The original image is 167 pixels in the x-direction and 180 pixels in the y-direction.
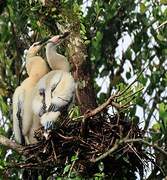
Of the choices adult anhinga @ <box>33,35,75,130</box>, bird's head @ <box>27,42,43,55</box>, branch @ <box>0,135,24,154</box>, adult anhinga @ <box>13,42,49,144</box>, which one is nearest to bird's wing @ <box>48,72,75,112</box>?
adult anhinga @ <box>33,35,75,130</box>

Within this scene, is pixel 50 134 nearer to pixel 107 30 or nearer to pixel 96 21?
pixel 96 21

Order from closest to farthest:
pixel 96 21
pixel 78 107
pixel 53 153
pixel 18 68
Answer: pixel 53 153 → pixel 78 107 → pixel 96 21 → pixel 18 68

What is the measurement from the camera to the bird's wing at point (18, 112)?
8594 millimetres

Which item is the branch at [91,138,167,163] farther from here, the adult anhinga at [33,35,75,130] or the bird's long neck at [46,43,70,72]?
the bird's long neck at [46,43,70,72]

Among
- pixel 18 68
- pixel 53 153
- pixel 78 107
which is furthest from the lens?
pixel 18 68

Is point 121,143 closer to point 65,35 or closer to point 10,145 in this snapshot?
point 10,145

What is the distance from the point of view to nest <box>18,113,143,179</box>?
24.9ft

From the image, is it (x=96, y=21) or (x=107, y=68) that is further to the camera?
(x=107, y=68)

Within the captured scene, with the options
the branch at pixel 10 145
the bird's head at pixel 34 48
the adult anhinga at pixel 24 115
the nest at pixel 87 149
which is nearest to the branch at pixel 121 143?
the nest at pixel 87 149

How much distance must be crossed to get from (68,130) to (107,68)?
326cm

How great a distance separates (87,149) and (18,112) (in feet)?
4.04

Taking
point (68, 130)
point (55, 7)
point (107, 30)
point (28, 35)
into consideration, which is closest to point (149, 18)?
point (107, 30)

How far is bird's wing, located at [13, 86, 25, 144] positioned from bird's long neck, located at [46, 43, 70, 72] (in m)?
0.41

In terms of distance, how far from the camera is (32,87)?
28.5ft
